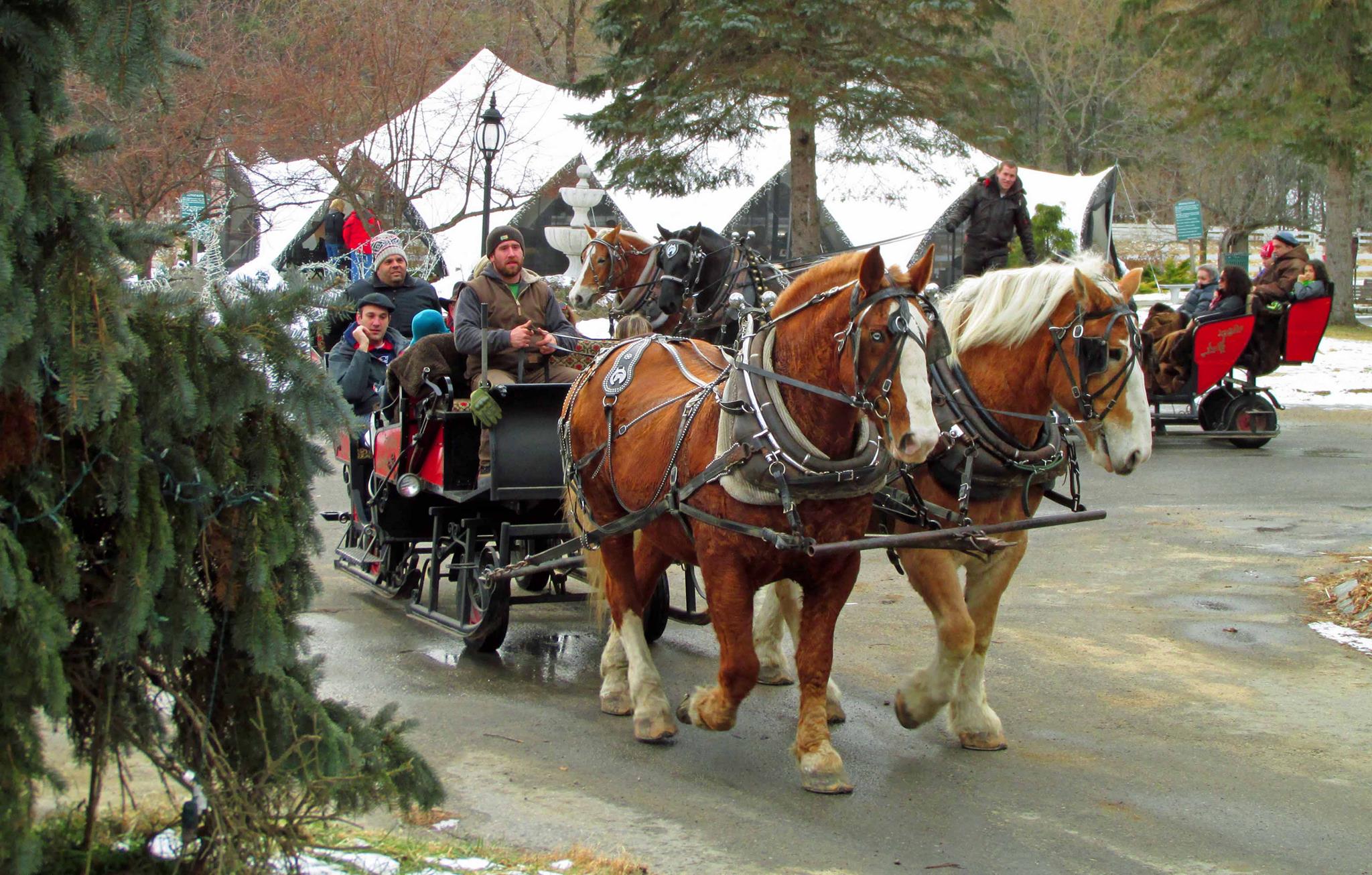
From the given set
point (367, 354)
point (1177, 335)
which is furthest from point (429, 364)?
point (1177, 335)

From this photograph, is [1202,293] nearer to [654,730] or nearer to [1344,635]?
[1344,635]

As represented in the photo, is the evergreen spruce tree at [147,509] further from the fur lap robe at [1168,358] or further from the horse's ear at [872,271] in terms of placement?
the fur lap robe at [1168,358]

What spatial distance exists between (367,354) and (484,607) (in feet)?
6.48

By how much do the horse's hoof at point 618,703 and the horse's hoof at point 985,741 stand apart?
58.8 inches

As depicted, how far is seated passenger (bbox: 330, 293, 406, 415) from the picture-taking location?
8008 mm

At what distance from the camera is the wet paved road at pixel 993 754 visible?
458 cm

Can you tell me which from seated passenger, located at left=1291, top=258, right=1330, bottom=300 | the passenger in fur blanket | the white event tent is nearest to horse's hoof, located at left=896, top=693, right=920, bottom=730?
the passenger in fur blanket

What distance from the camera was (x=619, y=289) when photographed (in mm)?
9438

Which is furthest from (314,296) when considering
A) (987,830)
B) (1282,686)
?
(1282,686)

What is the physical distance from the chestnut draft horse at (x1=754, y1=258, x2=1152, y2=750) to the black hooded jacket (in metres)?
5.92

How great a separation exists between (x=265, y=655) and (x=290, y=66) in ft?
61.1

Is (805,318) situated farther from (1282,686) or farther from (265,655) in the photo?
(1282,686)

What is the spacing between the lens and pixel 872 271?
4609 millimetres

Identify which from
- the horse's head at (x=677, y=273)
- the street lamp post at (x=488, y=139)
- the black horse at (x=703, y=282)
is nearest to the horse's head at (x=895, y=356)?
the black horse at (x=703, y=282)
